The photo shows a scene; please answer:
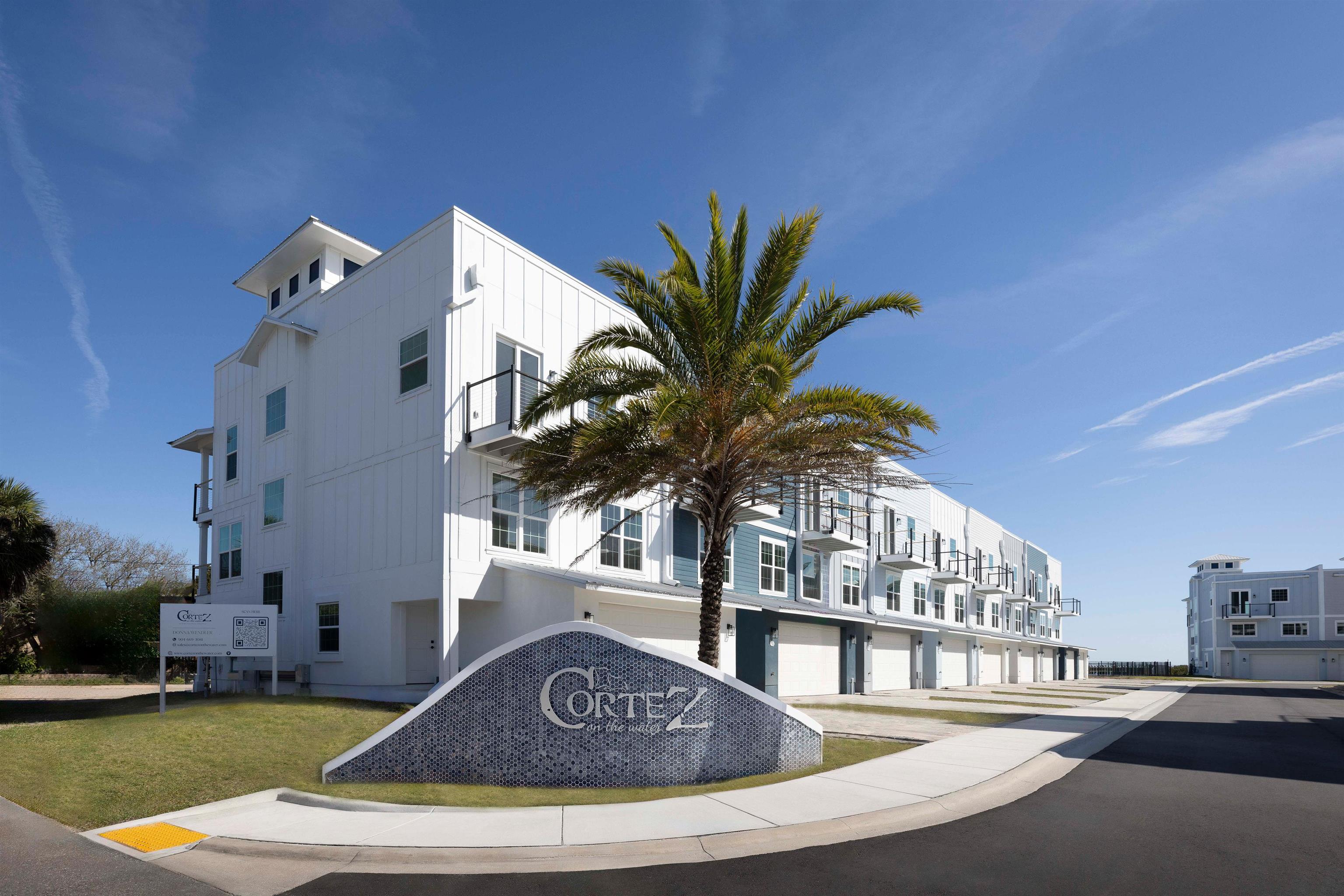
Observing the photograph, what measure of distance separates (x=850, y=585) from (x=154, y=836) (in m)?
29.6

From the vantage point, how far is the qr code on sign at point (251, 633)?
17578mm

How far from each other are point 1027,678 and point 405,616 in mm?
50009

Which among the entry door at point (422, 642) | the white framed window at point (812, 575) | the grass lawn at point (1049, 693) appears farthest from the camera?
the grass lawn at point (1049, 693)

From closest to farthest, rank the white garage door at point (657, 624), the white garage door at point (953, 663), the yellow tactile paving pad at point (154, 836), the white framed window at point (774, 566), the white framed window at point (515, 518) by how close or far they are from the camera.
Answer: the yellow tactile paving pad at point (154, 836)
the white framed window at point (515, 518)
the white garage door at point (657, 624)
the white framed window at point (774, 566)
the white garage door at point (953, 663)

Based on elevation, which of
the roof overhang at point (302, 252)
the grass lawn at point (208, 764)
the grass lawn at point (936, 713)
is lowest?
the grass lawn at point (936, 713)

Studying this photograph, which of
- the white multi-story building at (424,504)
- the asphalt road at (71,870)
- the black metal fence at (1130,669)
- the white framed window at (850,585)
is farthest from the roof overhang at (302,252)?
the black metal fence at (1130,669)

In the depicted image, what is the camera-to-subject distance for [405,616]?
751 inches

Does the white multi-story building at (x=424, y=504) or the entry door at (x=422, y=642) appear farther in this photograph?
the entry door at (x=422, y=642)

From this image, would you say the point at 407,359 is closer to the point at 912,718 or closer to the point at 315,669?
the point at 315,669

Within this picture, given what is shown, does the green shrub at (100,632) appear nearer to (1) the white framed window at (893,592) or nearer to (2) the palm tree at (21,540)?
(2) the palm tree at (21,540)

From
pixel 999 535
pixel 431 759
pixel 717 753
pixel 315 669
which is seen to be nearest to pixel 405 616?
pixel 315 669

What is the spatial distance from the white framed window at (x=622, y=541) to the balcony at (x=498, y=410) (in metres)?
3.77

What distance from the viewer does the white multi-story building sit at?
18234 millimetres

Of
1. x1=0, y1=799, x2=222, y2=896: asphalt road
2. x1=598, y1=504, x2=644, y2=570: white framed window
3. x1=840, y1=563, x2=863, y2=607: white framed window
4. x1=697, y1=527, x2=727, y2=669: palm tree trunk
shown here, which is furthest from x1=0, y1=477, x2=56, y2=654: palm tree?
x1=840, y1=563, x2=863, y2=607: white framed window
